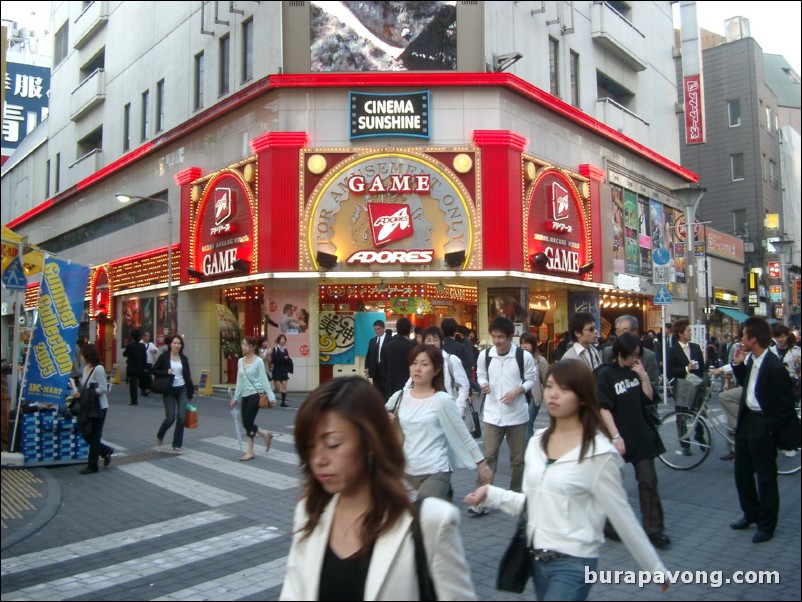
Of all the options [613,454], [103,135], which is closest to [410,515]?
[613,454]

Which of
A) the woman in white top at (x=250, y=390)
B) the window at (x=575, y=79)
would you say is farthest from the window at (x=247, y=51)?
the woman in white top at (x=250, y=390)

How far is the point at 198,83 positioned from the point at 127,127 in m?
7.06

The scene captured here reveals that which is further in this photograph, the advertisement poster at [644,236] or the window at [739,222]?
the window at [739,222]

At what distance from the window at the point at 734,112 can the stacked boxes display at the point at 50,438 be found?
39.2 metres

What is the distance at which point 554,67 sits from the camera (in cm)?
2417

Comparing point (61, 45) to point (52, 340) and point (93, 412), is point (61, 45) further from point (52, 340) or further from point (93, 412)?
point (93, 412)

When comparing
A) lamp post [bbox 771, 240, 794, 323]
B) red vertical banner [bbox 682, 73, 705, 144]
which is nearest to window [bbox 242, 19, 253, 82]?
red vertical banner [bbox 682, 73, 705, 144]

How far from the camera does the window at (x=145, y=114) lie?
1101 inches

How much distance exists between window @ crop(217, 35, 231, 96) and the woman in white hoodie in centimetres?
2194

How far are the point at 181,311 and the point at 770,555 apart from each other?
22.2 m

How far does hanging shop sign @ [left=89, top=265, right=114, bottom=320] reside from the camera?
31.5 metres

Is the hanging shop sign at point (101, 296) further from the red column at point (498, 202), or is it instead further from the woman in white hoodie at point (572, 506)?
the woman in white hoodie at point (572, 506)

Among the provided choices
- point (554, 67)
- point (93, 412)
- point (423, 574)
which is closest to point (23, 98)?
point (554, 67)

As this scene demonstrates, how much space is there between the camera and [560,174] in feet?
76.9
